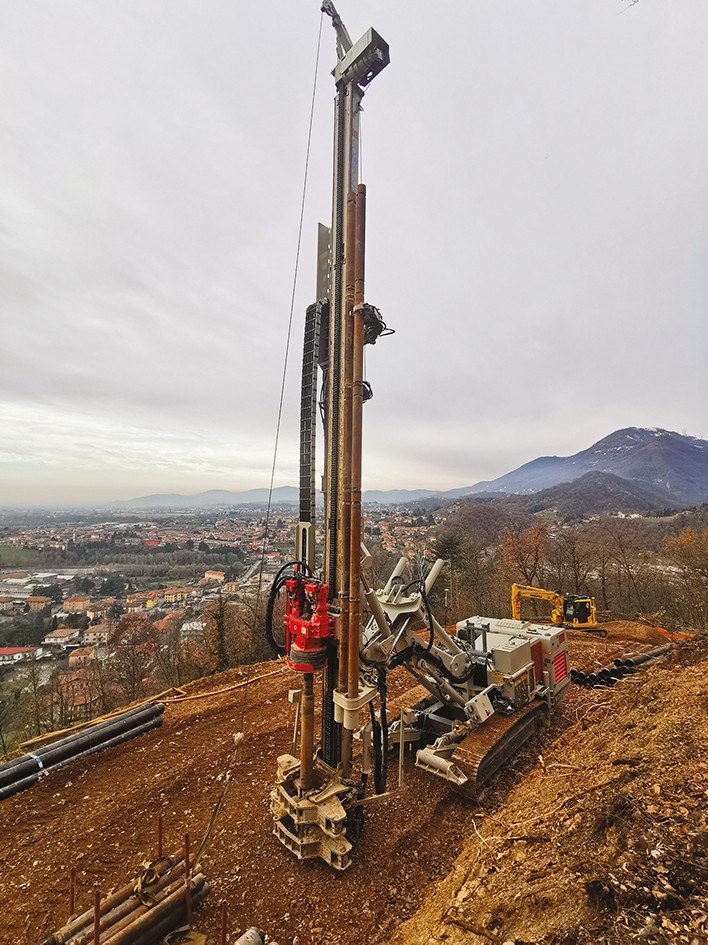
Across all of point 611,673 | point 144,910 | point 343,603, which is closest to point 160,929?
point 144,910

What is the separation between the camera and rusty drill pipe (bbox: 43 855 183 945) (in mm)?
3916

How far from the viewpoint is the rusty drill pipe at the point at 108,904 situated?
3.92 meters

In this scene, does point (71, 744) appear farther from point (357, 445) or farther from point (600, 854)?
point (600, 854)

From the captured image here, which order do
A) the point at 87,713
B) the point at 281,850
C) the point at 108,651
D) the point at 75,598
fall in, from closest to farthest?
the point at 281,850
the point at 87,713
the point at 108,651
the point at 75,598

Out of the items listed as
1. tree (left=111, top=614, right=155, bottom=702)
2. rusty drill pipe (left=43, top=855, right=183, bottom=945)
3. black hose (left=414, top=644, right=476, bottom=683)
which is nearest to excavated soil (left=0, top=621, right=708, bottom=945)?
rusty drill pipe (left=43, top=855, right=183, bottom=945)

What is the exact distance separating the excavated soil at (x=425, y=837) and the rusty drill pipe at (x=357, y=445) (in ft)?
7.11

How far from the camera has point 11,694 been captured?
763 inches

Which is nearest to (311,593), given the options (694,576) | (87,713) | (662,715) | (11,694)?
(662,715)

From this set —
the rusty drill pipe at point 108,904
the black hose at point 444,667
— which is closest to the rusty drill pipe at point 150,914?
the rusty drill pipe at point 108,904

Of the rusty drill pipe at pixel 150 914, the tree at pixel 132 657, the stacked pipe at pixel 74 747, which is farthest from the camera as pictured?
the tree at pixel 132 657

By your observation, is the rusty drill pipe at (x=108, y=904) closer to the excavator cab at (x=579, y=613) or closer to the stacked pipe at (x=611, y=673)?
the stacked pipe at (x=611, y=673)

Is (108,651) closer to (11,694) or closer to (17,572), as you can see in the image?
(11,694)

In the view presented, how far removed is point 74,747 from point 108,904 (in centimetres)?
450

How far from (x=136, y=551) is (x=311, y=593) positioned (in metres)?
48.3
